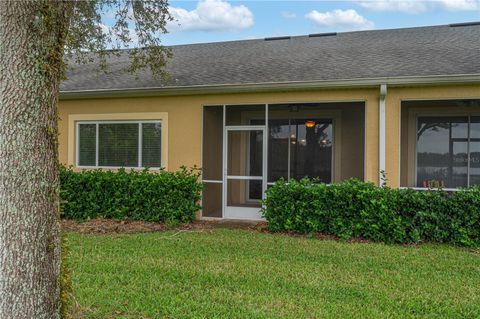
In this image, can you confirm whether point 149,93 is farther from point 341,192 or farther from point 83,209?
point 341,192

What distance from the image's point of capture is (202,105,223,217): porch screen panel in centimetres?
947

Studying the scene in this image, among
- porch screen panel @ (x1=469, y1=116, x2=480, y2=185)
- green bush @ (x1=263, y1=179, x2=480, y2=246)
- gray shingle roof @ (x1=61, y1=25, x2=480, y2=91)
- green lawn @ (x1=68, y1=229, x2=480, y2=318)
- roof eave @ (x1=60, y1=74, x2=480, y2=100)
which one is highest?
gray shingle roof @ (x1=61, y1=25, x2=480, y2=91)

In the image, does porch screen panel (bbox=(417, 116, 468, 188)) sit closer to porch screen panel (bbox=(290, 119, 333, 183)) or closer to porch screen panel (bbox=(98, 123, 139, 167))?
porch screen panel (bbox=(290, 119, 333, 183))

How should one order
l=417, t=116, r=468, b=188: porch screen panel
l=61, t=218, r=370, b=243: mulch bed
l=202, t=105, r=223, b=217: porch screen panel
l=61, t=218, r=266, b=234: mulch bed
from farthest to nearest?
l=417, t=116, r=468, b=188: porch screen panel → l=202, t=105, r=223, b=217: porch screen panel → l=61, t=218, r=266, b=234: mulch bed → l=61, t=218, r=370, b=243: mulch bed

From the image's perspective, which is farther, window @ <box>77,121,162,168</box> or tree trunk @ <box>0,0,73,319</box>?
window @ <box>77,121,162,168</box>

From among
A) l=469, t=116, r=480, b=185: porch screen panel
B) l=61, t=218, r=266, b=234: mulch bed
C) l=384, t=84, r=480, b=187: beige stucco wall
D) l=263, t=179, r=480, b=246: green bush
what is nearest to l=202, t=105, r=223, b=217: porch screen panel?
l=61, t=218, r=266, b=234: mulch bed

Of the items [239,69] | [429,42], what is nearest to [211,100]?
[239,69]

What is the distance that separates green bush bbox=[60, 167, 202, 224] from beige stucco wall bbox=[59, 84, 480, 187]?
75cm

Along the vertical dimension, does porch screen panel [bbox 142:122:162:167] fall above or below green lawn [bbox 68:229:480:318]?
above

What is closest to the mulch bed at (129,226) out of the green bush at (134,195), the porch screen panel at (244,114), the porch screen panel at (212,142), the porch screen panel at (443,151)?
the green bush at (134,195)

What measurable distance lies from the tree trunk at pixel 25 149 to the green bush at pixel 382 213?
534cm

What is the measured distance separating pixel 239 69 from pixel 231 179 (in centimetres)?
276

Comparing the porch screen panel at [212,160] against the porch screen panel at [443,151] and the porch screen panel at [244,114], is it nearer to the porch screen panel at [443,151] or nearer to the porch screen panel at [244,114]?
the porch screen panel at [244,114]

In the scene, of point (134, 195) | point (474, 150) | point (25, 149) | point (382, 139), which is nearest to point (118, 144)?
point (134, 195)
